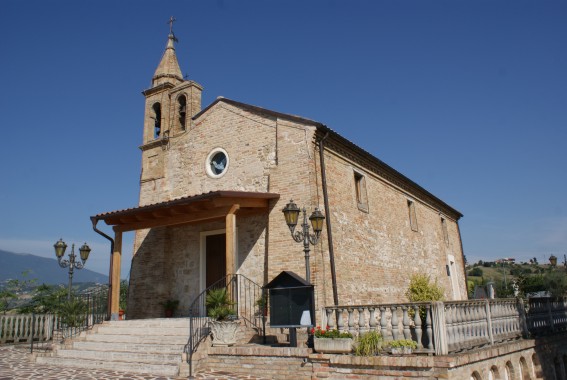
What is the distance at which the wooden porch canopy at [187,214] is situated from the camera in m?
11.0

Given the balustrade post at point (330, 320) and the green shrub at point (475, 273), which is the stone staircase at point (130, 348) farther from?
the green shrub at point (475, 273)

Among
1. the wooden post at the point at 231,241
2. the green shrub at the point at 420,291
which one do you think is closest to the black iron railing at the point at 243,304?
the wooden post at the point at 231,241

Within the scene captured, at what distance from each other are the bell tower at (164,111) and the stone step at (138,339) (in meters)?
5.85

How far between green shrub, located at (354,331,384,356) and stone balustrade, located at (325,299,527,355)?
168 mm

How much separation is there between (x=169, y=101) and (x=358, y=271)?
945cm

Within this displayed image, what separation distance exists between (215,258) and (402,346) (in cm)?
752

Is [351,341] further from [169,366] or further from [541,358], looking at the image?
[541,358]

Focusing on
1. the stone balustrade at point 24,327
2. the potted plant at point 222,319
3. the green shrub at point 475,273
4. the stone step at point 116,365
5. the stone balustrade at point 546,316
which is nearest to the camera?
the stone step at point 116,365

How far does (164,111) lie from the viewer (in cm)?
1630

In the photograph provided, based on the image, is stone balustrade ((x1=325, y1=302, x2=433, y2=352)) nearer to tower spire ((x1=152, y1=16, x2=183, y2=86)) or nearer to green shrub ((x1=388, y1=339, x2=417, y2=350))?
green shrub ((x1=388, y1=339, x2=417, y2=350))

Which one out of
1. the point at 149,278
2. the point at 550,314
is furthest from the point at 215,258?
the point at 550,314

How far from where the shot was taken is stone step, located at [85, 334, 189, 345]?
10.2 m

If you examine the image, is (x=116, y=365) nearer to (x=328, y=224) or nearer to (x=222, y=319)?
(x=222, y=319)

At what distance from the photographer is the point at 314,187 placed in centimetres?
1162
